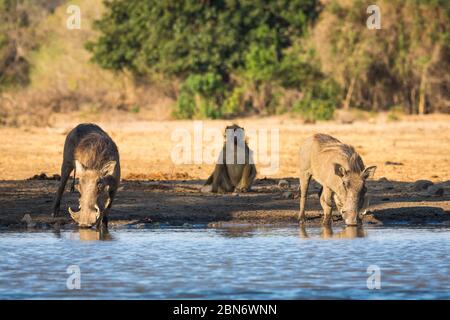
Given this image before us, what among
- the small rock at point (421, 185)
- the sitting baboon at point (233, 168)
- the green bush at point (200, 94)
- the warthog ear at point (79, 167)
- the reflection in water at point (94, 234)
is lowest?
the reflection in water at point (94, 234)

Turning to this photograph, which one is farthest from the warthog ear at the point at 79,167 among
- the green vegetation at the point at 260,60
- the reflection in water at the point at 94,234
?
the green vegetation at the point at 260,60

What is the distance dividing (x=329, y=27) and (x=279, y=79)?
2.43 m

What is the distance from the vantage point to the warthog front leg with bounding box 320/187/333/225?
42.9ft

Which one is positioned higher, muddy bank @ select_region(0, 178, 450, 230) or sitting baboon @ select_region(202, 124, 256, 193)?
sitting baboon @ select_region(202, 124, 256, 193)

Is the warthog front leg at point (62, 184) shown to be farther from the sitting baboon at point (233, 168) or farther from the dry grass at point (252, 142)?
the dry grass at point (252, 142)

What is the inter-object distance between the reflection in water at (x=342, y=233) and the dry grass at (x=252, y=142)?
6.10 meters

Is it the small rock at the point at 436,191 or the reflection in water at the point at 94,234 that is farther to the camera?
the small rock at the point at 436,191

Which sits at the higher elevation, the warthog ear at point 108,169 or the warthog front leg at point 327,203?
the warthog ear at point 108,169

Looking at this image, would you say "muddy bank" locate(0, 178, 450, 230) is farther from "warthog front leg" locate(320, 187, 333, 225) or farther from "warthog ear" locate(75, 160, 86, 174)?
"warthog ear" locate(75, 160, 86, 174)

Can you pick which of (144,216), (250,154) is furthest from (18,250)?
(250,154)

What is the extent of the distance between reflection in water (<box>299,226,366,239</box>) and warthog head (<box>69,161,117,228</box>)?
226cm

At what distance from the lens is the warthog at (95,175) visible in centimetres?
1220

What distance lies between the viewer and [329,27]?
123ft

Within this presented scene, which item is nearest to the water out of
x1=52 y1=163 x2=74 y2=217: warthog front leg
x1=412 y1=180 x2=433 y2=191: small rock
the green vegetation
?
x1=52 y1=163 x2=74 y2=217: warthog front leg
